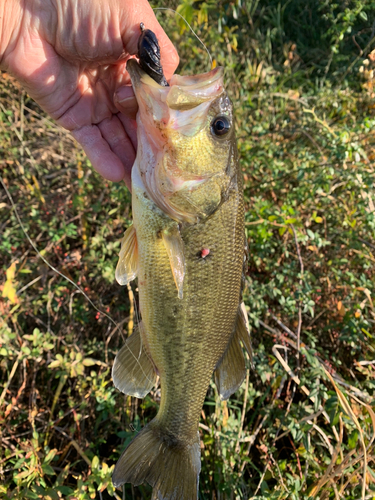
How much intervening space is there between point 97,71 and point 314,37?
4167 millimetres

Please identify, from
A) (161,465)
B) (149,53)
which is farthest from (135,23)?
(161,465)

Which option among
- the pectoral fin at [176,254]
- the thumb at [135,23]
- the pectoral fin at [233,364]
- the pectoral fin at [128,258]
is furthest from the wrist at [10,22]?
the pectoral fin at [233,364]

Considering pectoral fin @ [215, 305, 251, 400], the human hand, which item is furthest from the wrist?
pectoral fin @ [215, 305, 251, 400]

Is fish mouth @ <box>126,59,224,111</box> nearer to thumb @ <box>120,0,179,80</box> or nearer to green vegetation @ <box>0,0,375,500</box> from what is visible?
thumb @ <box>120,0,179,80</box>

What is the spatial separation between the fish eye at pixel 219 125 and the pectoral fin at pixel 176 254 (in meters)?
0.48

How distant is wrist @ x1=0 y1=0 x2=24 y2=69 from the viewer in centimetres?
168

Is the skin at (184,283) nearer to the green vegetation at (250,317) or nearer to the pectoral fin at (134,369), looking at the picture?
the pectoral fin at (134,369)

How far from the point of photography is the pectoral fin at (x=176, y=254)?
145 centimetres

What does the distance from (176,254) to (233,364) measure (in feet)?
2.21

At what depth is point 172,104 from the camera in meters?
1.38

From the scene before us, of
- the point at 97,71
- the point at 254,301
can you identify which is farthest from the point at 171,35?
the point at 254,301

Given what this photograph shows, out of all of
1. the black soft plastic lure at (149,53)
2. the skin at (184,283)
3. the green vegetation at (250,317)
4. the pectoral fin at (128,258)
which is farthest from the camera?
the green vegetation at (250,317)

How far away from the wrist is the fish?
0.82 meters

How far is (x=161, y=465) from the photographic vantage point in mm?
1639
